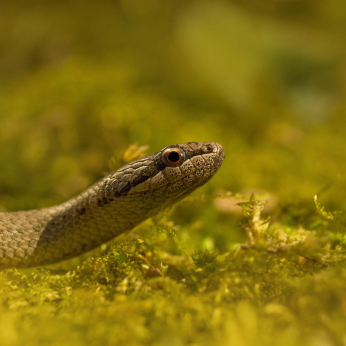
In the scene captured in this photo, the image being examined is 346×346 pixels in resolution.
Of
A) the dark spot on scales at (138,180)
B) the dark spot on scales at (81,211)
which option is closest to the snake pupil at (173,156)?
the dark spot on scales at (138,180)

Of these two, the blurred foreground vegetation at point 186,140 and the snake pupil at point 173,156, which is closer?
the blurred foreground vegetation at point 186,140

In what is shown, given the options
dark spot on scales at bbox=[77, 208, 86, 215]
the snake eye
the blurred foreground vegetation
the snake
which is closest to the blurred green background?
the blurred foreground vegetation

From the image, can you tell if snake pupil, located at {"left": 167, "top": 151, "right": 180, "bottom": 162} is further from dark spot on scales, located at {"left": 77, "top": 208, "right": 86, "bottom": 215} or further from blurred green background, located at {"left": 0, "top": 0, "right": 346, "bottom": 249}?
blurred green background, located at {"left": 0, "top": 0, "right": 346, "bottom": 249}

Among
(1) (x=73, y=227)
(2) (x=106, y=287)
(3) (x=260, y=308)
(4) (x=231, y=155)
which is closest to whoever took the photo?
(3) (x=260, y=308)

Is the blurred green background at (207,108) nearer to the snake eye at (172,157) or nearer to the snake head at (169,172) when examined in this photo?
the snake head at (169,172)

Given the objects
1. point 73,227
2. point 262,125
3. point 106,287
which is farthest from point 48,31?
point 106,287

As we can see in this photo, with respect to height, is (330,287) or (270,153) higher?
(270,153)

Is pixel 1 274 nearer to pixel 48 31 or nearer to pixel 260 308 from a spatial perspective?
pixel 260 308
